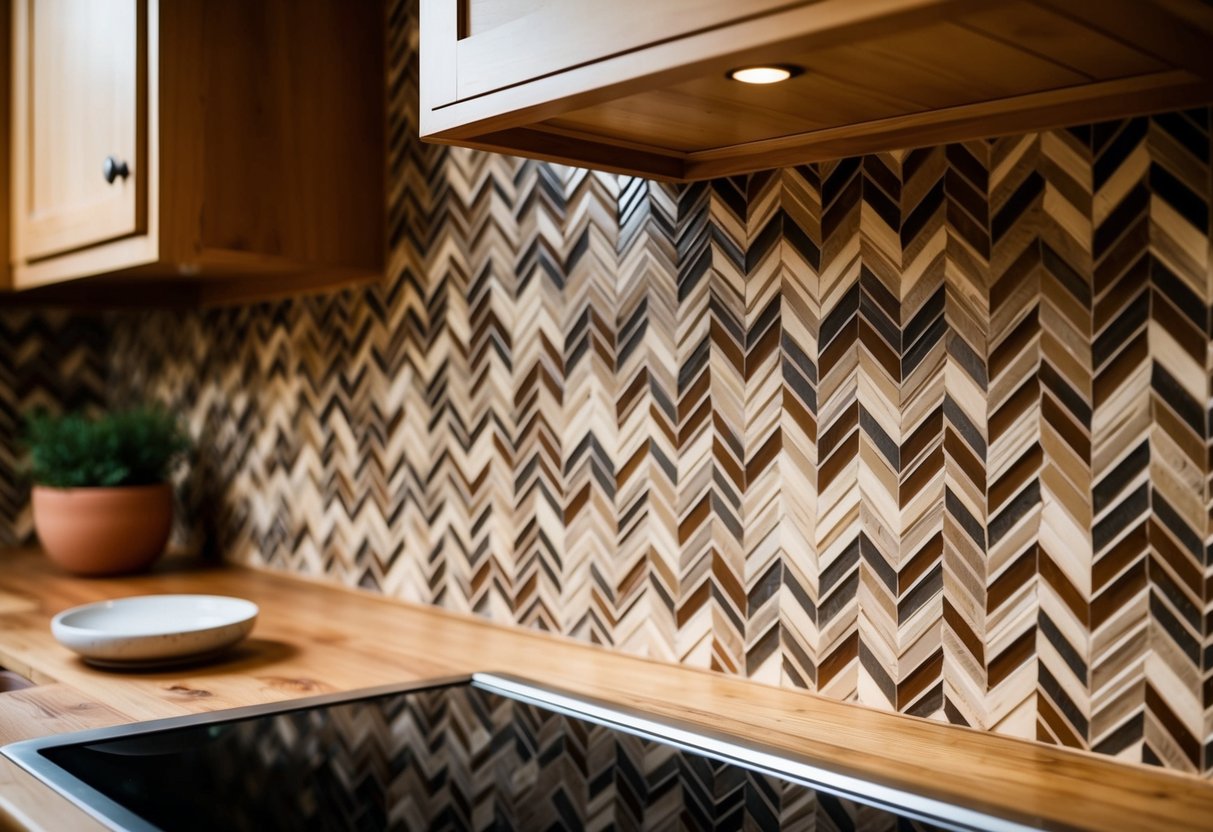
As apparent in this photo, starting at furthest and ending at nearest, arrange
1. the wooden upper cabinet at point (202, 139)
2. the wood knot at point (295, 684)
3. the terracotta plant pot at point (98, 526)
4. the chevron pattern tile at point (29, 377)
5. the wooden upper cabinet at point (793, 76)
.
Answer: the chevron pattern tile at point (29, 377), the terracotta plant pot at point (98, 526), the wooden upper cabinet at point (202, 139), the wood knot at point (295, 684), the wooden upper cabinet at point (793, 76)

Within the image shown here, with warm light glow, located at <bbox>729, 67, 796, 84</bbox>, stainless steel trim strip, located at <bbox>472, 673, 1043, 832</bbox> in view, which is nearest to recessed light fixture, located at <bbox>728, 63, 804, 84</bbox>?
warm light glow, located at <bbox>729, 67, 796, 84</bbox>

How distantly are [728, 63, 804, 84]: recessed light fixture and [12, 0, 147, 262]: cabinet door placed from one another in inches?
36.9

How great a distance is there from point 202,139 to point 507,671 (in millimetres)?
808

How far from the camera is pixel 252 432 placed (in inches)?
77.9

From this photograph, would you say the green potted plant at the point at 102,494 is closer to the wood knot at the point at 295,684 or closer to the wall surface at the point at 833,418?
the wall surface at the point at 833,418

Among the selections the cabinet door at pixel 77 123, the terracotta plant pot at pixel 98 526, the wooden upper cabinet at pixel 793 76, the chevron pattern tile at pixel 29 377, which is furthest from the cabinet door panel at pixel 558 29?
the chevron pattern tile at pixel 29 377

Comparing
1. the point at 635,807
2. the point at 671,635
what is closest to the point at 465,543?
the point at 671,635

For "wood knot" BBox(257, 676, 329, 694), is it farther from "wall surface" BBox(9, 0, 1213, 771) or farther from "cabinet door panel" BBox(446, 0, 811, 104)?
"cabinet door panel" BBox(446, 0, 811, 104)

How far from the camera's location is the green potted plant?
5.98 feet

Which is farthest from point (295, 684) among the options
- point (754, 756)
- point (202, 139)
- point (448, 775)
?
point (202, 139)

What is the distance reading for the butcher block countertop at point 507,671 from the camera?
0.81m

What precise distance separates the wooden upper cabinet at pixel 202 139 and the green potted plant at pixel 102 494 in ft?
0.94

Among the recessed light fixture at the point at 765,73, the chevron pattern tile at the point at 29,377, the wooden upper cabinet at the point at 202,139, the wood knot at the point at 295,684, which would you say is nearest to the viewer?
the recessed light fixture at the point at 765,73

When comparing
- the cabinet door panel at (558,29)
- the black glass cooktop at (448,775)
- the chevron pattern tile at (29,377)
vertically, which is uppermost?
the cabinet door panel at (558,29)
